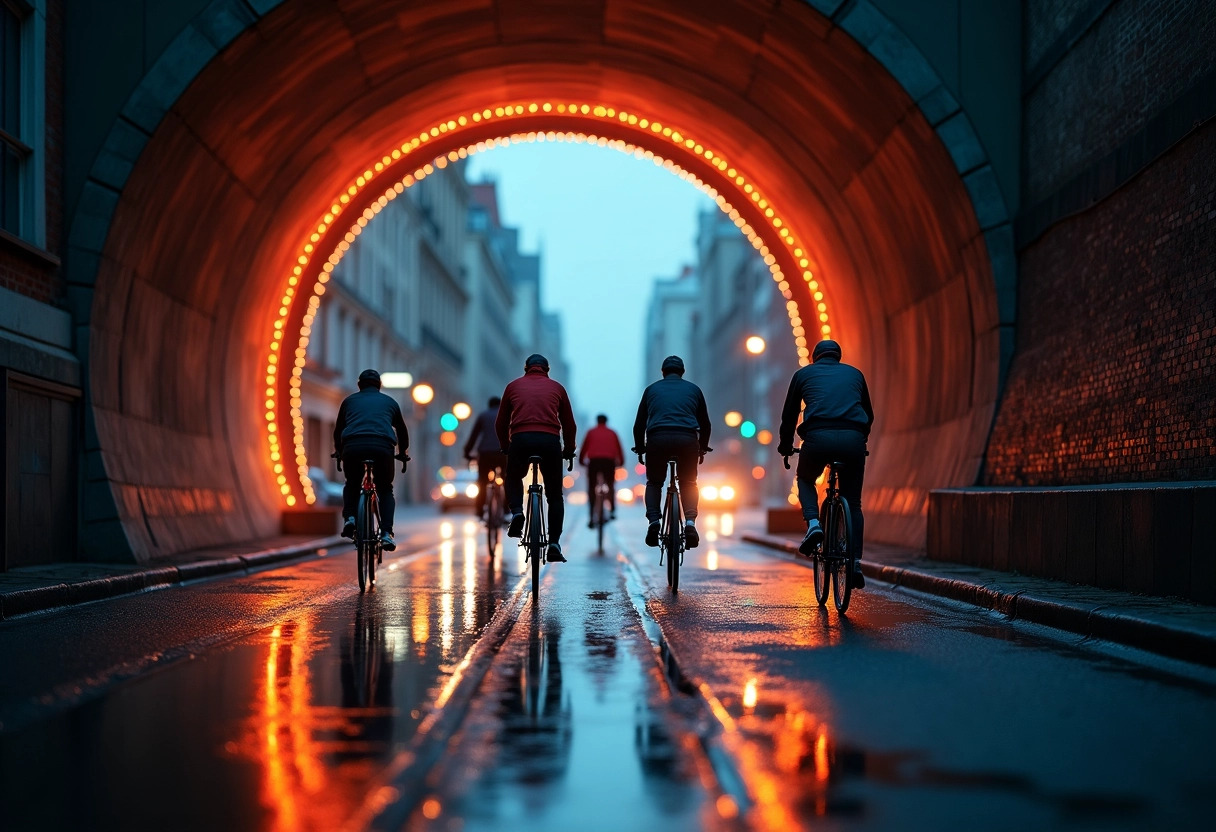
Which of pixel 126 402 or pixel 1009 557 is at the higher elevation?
pixel 126 402

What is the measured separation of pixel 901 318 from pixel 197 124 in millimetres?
8621

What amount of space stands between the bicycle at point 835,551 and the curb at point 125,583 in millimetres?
5421

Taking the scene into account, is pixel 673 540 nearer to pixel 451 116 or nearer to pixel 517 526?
pixel 517 526

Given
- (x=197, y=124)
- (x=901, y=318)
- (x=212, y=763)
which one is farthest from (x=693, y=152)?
(x=212, y=763)

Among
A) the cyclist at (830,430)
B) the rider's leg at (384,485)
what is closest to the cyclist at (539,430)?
the rider's leg at (384,485)

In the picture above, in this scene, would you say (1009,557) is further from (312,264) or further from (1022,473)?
(312,264)

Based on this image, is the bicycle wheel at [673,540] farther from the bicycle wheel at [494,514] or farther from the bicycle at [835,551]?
the bicycle wheel at [494,514]

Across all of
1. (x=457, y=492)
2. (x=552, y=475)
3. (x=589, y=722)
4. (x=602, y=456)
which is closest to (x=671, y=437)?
(x=552, y=475)

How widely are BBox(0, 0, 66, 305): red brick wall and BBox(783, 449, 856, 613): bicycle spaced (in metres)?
7.36

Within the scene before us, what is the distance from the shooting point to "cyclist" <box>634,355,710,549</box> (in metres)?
12.7

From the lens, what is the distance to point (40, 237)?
13.8 m

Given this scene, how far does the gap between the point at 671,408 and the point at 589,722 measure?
7013 millimetres

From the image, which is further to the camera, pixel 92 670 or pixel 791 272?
pixel 791 272

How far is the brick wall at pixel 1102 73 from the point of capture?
37.3 ft
